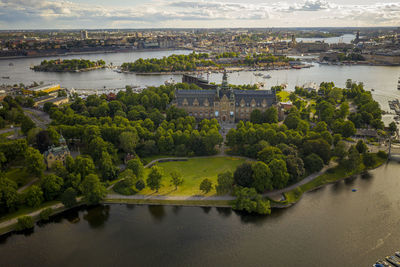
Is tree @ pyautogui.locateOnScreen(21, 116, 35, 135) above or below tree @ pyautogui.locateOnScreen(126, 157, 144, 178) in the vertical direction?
above

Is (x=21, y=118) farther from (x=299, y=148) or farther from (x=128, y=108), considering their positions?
(x=299, y=148)

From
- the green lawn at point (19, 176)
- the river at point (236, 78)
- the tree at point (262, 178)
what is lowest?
the green lawn at point (19, 176)

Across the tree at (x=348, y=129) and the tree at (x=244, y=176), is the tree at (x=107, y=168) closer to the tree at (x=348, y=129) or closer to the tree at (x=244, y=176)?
the tree at (x=244, y=176)

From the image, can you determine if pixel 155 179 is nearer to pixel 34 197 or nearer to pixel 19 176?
pixel 34 197

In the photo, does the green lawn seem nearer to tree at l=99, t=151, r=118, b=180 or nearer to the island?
the island

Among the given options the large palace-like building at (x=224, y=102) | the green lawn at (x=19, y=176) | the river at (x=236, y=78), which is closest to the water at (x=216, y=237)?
the green lawn at (x=19, y=176)

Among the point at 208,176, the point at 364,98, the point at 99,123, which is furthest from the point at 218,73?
the point at 208,176

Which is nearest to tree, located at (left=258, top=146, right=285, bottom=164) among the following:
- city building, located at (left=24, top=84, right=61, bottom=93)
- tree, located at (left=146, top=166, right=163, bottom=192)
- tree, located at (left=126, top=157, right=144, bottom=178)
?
tree, located at (left=146, top=166, right=163, bottom=192)
